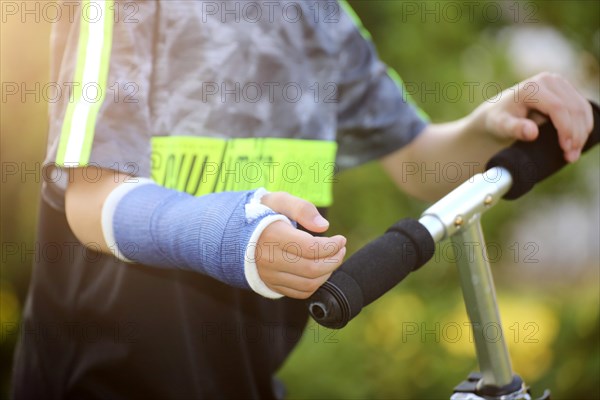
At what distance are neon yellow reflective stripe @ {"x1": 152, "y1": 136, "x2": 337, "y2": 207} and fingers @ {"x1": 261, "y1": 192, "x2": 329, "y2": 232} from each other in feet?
1.30

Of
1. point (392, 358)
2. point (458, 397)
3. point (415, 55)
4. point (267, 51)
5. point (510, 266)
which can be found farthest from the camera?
point (510, 266)

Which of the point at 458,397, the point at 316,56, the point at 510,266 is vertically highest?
the point at 316,56

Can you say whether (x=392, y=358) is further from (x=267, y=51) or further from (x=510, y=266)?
(x=510, y=266)

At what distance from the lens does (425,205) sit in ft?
9.67

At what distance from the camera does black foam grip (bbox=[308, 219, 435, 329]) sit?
775mm

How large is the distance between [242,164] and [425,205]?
182cm

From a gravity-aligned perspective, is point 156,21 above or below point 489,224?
above

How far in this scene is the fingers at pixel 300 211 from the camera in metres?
0.73

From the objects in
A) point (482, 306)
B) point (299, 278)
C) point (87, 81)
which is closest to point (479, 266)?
point (482, 306)

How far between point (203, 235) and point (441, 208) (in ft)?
1.09

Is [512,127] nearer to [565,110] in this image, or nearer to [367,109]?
[565,110]

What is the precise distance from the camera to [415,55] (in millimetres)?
2887

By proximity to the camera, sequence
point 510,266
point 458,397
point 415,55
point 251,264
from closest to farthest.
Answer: point 251,264, point 458,397, point 415,55, point 510,266

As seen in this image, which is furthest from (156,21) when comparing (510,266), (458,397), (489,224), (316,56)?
(510,266)
